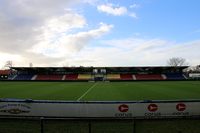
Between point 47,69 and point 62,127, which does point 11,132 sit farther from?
point 47,69

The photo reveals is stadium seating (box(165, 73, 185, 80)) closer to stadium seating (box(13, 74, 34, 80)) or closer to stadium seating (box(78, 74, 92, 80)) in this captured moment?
stadium seating (box(78, 74, 92, 80))

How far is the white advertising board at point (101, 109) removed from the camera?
17.8 meters

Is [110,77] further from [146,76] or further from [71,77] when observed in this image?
[71,77]

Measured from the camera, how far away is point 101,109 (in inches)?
702

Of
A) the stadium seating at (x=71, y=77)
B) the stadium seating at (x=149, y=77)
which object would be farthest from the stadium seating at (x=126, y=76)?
the stadium seating at (x=71, y=77)

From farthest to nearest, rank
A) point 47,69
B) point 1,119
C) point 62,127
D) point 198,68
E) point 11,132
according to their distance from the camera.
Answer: point 198,68 < point 47,69 < point 1,119 < point 62,127 < point 11,132

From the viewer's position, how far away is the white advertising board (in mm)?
17828

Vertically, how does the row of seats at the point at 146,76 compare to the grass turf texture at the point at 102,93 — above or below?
above

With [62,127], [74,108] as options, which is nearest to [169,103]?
[74,108]

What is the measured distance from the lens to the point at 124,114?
17.9m

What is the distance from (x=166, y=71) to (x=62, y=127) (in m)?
86.6

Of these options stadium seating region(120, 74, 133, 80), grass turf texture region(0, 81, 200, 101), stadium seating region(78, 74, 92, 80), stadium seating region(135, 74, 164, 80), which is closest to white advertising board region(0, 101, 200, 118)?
grass turf texture region(0, 81, 200, 101)

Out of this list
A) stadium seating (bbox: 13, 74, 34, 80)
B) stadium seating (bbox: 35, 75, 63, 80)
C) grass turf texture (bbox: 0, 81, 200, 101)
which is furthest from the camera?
stadium seating (bbox: 13, 74, 34, 80)

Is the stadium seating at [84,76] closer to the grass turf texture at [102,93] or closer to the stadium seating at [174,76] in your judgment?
the stadium seating at [174,76]
